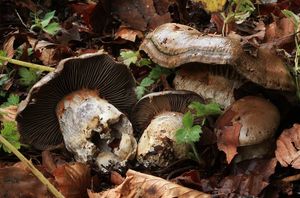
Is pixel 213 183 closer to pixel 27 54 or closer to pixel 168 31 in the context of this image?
pixel 168 31

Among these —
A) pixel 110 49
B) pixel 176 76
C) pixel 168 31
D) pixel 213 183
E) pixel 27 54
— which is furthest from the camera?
pixel 110 49

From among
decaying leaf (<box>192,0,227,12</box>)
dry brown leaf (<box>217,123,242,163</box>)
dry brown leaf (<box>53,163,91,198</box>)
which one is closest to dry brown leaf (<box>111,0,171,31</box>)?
decaying leaf (<box>192,0,227,12</box>)

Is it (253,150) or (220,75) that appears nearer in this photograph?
(253,150)

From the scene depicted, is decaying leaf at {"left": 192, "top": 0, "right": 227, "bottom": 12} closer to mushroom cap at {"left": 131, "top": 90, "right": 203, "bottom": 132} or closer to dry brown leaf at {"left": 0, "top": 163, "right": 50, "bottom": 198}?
mushroom cap at {"left": 131, "top": 90, "right": 203, "bottom": 132}

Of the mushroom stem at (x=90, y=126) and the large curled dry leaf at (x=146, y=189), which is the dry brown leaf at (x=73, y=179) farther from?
the mushroom stem at (x=90, y=126)

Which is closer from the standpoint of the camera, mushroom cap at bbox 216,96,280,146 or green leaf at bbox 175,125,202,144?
green leaf at bbox 175,125,202,144

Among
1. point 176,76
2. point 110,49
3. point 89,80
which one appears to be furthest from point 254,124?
point 110,49

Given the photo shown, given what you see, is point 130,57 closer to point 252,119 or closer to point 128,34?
point 128,34
